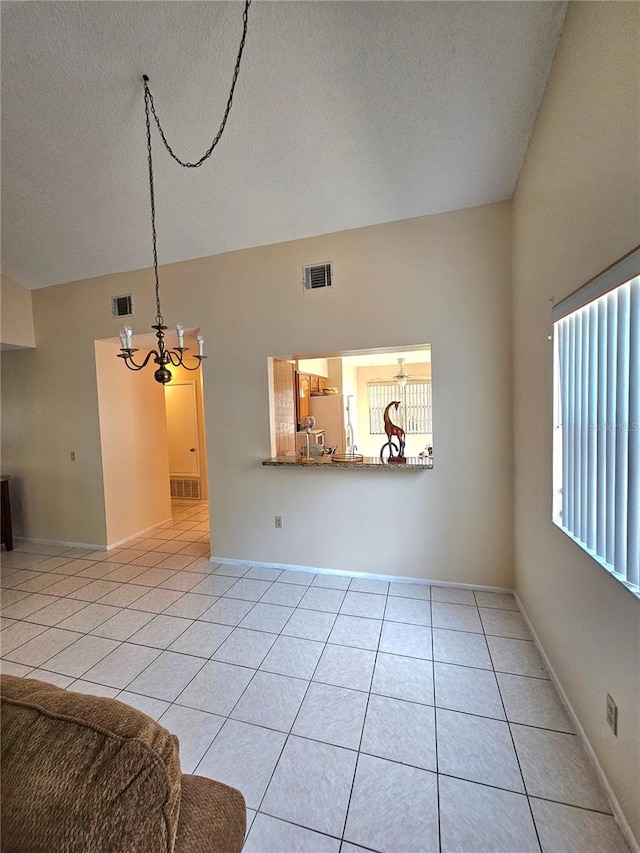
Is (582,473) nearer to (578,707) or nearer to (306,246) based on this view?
(578,707)

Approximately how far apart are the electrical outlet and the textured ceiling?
294 centimetres

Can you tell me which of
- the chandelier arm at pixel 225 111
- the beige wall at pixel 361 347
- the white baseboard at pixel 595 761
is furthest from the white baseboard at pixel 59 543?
the white baseboard at pixel 595 761

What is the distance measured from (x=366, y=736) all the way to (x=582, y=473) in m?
1.59

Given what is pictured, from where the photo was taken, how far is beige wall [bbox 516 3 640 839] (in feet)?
3.93

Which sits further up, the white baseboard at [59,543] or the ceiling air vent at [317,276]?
the ceiling air vent at [317,276]

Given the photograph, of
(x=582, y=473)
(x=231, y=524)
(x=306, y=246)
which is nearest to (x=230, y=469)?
(x=231, y=524)

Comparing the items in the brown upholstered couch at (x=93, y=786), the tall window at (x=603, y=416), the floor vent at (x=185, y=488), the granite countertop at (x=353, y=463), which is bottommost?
the floor vent at (x=185, y=488)

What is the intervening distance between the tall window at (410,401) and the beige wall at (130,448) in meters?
4.13

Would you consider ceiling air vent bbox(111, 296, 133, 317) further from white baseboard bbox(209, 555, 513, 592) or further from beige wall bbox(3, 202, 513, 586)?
white baseboard bbox(209, 555, 513, 592)

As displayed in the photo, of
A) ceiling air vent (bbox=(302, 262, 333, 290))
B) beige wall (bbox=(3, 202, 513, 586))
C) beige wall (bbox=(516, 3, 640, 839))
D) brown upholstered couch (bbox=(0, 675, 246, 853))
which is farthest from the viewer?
ceiling air vent (bbox=(302, 262, 333, 290))

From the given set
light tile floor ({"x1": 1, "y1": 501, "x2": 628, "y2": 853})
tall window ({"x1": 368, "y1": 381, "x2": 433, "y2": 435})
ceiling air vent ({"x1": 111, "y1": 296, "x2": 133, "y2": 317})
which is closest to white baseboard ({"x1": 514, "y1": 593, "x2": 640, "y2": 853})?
light tile floor ({"x1": 1, "y1": 501, "x2": 628, "y2": 853})

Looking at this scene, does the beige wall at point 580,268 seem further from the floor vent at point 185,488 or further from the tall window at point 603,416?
the floor vent at point 185,488

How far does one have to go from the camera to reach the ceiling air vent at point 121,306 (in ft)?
12.4

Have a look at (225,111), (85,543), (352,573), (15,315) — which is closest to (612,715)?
(352,573)
